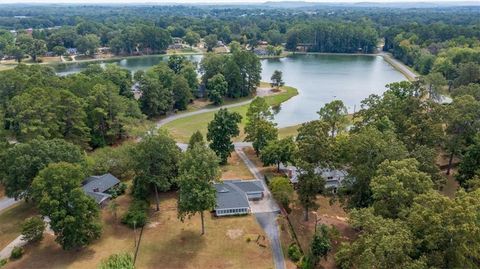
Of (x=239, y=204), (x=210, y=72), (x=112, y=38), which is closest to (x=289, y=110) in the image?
(x=210, y=72)

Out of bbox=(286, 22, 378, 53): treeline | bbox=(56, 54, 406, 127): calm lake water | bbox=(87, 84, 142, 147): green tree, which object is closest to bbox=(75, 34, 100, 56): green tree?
bbox=(56, 54, 406, 127): calm lake water

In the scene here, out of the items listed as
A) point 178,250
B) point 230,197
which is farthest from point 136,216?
point 230,197

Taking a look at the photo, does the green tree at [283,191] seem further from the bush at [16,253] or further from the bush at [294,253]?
the bush at [16,253]

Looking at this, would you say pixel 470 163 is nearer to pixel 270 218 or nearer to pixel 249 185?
pixel 270 218

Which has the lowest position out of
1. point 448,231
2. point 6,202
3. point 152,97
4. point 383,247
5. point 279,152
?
point 6,202

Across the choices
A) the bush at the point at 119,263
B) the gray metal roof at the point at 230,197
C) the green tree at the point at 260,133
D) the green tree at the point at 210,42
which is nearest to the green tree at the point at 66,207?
the bush at the point at 119,263

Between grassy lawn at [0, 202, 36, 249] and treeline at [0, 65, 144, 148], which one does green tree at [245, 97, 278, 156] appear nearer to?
treeline at [0, 65, 144, 148]
